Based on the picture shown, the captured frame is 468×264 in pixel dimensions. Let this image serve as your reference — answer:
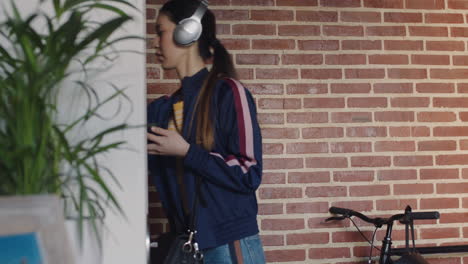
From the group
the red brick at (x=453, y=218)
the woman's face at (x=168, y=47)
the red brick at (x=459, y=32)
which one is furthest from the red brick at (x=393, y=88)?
the woman's face at (x=168, y=47)

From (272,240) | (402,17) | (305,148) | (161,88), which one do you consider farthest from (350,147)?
(161,88)

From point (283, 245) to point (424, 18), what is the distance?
3.93 feet

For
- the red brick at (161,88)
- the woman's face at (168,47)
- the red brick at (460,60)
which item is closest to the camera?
the woman's face at (168,47)

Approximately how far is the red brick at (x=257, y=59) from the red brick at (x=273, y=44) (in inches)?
1.4

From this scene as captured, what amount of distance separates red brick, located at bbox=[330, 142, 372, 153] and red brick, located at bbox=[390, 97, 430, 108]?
221 mm

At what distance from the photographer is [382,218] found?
2375 millimetres

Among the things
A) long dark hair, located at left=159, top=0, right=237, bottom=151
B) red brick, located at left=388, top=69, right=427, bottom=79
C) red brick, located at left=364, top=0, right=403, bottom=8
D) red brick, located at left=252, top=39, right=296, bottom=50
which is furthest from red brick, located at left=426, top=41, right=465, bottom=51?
long dark hair, located at left=159, top=0, right=237, bottom=151

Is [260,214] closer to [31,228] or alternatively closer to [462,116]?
[462,116]

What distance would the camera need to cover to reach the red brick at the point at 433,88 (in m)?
2.52

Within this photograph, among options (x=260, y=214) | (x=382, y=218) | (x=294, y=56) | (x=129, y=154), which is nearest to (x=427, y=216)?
(x=382, y=218)

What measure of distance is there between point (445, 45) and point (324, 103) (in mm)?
633

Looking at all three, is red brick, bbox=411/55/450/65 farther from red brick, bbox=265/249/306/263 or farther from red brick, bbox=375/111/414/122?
red brick, bbox=265/249/306/263

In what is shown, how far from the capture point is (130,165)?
3.67ft

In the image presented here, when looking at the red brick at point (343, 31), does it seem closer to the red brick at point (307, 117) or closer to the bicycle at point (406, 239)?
the red brick at point (307, 117)
